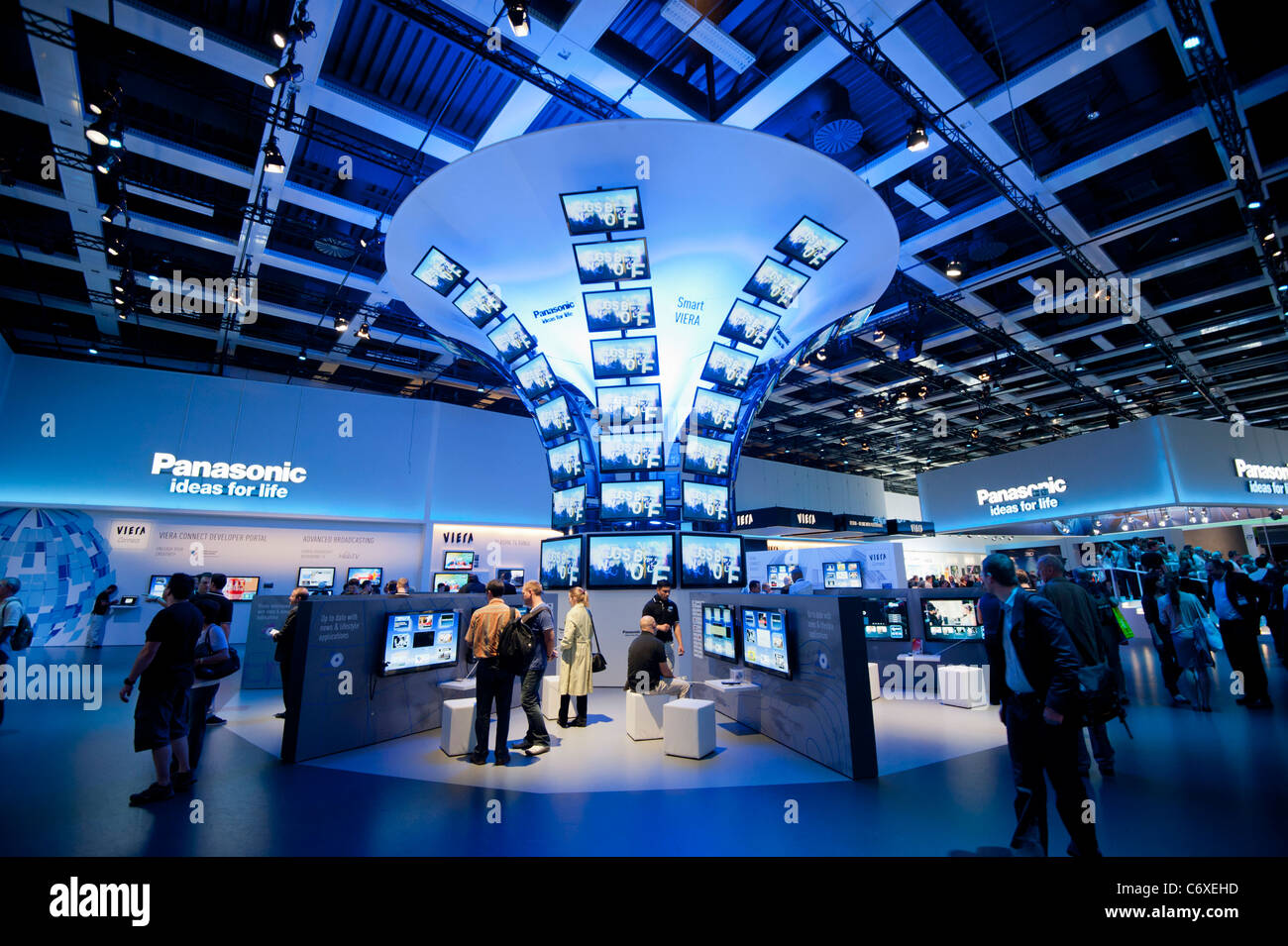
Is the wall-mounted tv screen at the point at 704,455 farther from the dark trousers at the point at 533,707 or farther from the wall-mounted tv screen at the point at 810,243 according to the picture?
the dark trousers at the point at 533,707

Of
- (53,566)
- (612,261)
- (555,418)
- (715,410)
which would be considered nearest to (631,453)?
(555,418)

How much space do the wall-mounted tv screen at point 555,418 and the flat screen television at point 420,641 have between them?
152 inches

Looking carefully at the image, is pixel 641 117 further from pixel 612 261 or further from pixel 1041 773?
pixel 1041 773

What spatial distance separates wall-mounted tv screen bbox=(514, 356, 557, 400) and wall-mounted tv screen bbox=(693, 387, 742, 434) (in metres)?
2.47

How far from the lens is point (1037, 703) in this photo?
3143 millimetres

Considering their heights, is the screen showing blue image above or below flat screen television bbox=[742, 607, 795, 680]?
above

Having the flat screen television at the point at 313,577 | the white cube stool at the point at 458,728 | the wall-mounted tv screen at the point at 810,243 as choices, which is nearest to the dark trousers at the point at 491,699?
the white cube stool at the point at 458,728

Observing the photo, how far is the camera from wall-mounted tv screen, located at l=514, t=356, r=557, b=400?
9320 millimetres

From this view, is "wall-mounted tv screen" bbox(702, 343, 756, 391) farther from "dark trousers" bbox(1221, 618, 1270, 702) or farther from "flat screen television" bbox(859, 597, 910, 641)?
"dark trousers" bbox(1221, 618, 1270, 702)

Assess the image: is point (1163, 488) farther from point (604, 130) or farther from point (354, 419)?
point (354, 419)

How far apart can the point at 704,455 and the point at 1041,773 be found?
6607 millimetres

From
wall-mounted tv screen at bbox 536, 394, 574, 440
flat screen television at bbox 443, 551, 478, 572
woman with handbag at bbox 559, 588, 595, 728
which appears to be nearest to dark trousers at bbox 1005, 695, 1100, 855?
woman with handbag at bbox 559, 588, 595, 728

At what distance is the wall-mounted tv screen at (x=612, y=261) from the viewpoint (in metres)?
7.69
